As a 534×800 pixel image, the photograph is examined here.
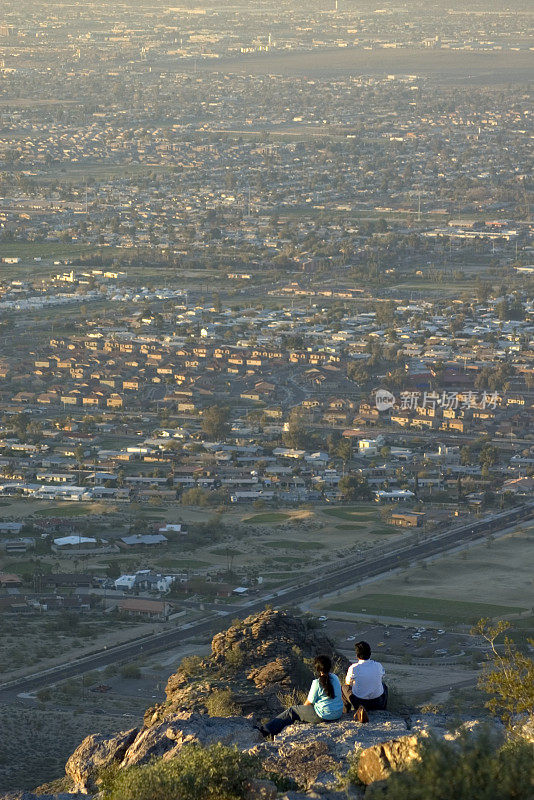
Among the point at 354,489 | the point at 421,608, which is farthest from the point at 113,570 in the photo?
the point at 354,489

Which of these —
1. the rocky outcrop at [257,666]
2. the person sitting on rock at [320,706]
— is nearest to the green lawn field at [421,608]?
the rocky outcrop at [257,666]

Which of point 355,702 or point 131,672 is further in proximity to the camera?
point 131,672

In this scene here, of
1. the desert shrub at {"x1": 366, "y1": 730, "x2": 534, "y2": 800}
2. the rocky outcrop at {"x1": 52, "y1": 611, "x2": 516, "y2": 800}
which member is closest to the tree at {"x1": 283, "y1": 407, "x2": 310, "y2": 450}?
the rocky outcrop at {"x1": 52, "y1": 611, "x2": 516, "y2": 800}

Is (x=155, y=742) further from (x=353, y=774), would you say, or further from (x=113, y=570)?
(x=113, y=570)

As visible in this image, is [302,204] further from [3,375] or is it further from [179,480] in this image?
[179,480]

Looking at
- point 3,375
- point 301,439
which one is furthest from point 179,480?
point 3,375
